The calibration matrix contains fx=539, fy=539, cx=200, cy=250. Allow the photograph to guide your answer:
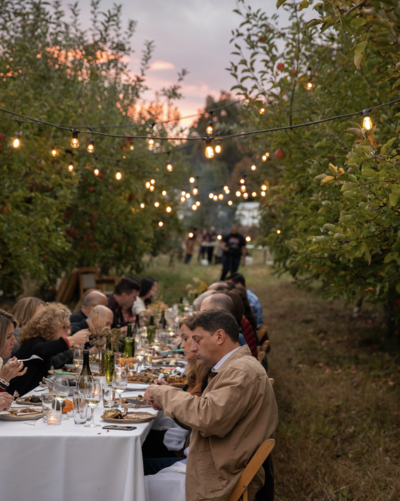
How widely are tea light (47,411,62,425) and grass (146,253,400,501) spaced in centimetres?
211

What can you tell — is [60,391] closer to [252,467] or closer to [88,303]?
[252,467]

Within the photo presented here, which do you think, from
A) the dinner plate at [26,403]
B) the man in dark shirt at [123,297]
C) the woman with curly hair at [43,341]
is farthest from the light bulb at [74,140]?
the dinner plate at [26,403]

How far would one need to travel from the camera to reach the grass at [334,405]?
14.5ft

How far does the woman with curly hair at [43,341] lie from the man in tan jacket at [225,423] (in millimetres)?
1493

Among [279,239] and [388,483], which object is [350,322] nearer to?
[279,239]

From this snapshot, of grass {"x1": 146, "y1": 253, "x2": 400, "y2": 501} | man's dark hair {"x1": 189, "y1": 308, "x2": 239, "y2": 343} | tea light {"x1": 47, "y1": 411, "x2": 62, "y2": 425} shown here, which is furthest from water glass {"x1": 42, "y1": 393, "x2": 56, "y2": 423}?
grass {"x1": 146, "y1": 253, "x2": 400, "y2": 501}

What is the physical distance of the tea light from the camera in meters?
2.83

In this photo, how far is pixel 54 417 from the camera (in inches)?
112

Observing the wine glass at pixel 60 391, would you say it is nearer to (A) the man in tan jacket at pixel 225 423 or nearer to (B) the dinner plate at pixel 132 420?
(B) the dinner plate at pixel 132 420

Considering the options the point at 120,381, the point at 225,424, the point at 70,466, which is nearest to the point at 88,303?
the point at 120,381

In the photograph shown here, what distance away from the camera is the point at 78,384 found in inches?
115

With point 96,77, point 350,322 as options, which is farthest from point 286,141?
point 350,322

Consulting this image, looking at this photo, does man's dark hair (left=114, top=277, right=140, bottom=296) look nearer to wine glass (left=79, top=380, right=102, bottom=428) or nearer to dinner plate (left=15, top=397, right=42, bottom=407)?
dinner plate (left=15, top=397, right=42, bottom=407)

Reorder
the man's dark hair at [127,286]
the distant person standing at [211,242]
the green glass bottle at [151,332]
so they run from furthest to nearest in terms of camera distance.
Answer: the distant person standing at [211,242], the man's dark hair at [127,286], the green glass bottle at [151,332]
